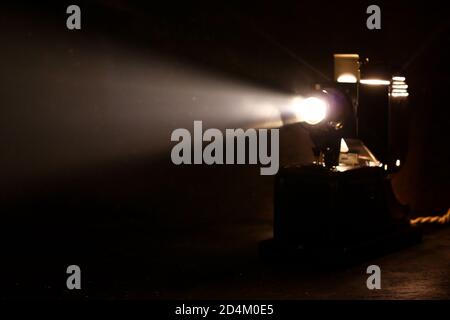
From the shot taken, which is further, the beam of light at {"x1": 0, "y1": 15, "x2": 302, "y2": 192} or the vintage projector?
the beam of light at {"x1": 0, "y1": 15, "x2": 302, "y2": 192}

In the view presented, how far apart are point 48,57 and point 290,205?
2.73m

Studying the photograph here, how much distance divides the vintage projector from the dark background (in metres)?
0.44

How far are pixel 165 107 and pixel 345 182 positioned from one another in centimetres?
236

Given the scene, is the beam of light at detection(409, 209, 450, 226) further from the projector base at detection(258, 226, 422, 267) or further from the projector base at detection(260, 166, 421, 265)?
the projector base at detection(260, 166, 421, 265)

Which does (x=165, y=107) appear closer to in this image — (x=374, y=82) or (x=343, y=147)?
(x=343, y=147)

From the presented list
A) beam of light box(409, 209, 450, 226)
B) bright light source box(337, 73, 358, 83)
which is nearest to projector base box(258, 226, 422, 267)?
beam of light box(409, 209, 450, 226)

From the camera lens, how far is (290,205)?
5699mm

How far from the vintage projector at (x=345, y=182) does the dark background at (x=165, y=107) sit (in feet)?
1.43

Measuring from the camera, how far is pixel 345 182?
554 cm

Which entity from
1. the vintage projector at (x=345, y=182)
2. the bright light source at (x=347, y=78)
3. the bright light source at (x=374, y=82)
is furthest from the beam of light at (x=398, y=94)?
the bright light source at (x=347, y=78)

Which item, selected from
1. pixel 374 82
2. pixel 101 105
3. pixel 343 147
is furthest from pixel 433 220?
pixel 101 105

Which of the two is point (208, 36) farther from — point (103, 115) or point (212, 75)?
point (103, 115)

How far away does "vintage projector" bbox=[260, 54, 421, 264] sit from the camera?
551 centimetres
